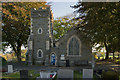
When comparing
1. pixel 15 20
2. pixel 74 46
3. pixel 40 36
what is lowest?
pixel 74 46

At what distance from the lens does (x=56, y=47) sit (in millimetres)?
21984

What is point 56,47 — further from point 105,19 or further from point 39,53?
point 105,19

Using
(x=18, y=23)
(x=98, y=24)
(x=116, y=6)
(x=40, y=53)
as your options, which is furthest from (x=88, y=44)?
(x=18, y=23)

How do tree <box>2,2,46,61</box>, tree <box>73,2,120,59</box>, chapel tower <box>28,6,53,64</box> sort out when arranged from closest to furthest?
tree <box>73,2,120,59</box>, chapel tower <box>28,6,53,64</box>, tree <box>2,2,46,61</box>

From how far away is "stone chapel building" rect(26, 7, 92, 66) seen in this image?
21344 mm

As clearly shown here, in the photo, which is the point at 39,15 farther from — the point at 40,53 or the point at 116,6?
the point at 116,6

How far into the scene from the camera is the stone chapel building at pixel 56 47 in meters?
21.3

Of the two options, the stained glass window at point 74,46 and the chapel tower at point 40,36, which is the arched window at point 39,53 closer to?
the chapel tower at point 40,36

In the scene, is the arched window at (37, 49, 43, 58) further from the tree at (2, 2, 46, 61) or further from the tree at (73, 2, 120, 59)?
the tree at (73, 2, 120, 59)

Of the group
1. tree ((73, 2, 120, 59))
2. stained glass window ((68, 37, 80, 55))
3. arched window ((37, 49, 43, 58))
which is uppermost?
tree ((73, 2, 120, 59))

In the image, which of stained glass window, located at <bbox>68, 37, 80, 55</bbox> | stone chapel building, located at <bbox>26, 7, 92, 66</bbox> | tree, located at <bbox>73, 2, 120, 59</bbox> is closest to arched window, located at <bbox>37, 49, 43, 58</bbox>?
stone chapel building, located at <bbox>26, 7, 92, 66</bbox>

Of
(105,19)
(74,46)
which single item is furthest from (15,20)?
(105,19)

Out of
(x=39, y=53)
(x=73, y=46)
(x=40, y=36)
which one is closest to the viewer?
(x=73, y=46)

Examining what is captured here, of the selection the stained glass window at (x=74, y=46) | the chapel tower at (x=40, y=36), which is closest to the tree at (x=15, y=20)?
the chapel tower at (x=40, y=36)
